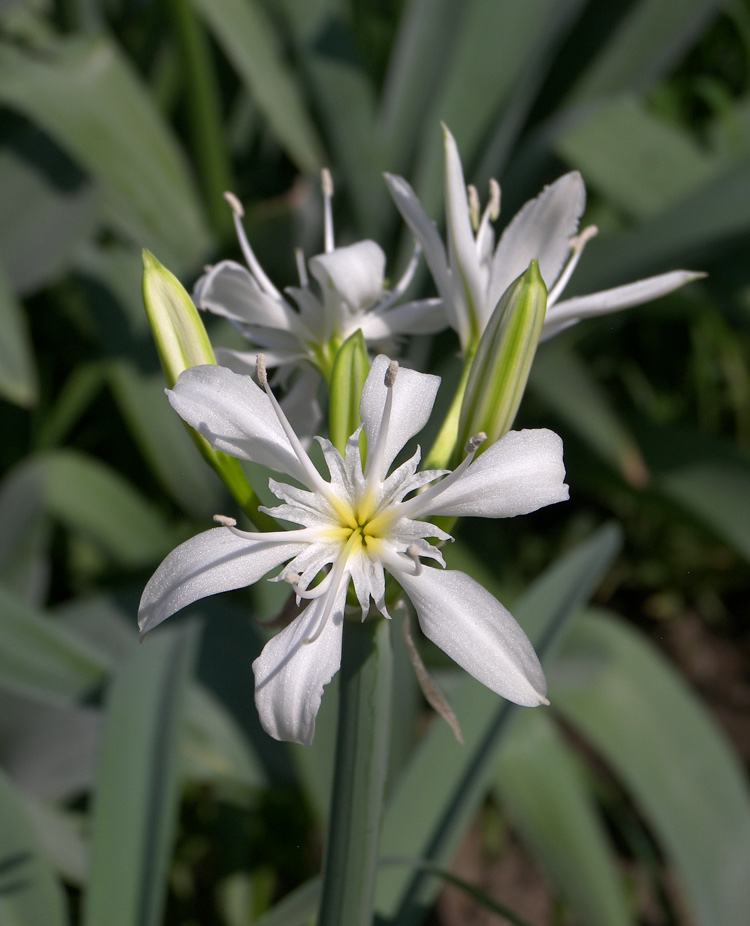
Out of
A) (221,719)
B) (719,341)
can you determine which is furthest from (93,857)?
(719,341)

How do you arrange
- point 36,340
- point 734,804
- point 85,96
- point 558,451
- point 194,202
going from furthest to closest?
point 36,340
point 194,202
point 85,96
point 734,804
point 558,451

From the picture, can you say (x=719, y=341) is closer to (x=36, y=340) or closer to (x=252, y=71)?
(x=252, y=71)

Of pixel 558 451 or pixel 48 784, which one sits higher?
pixel 558 451

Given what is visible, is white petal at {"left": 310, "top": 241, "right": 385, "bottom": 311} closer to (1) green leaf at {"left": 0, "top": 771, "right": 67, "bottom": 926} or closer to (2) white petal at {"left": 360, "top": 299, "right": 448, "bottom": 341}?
(2) white petal at {"left": 360, "top": 299, "right": 448, "bottom": 341}

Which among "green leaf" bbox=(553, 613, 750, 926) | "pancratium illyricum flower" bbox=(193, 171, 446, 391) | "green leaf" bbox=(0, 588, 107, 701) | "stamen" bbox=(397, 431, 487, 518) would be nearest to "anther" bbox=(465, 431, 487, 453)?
"stamen" bbox=(397, 431, 487, 518)

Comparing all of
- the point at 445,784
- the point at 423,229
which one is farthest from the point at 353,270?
the point at 445,784

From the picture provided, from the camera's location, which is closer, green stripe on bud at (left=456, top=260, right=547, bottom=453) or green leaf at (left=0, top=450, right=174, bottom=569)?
green stripe on bud at (left=456, top=260, right=547, bottom=453)

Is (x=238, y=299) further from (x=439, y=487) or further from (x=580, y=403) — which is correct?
(x=580, y=403)
